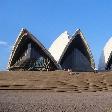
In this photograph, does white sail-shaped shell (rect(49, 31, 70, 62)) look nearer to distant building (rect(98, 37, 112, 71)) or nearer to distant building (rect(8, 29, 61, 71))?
distant building (rect(8, 29, 61, 71))

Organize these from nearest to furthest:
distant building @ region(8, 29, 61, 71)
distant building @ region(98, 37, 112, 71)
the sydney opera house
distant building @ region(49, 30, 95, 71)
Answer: distant building @ region(8, 29, 61, 71) < the sydney opera house < distant building @ region(49, 30, 95, 71) < distant building @ region(98, 37, 112, 71)

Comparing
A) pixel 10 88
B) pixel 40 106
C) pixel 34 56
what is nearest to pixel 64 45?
pixel 34 56

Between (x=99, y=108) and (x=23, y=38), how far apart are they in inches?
841

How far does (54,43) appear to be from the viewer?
33344 mm

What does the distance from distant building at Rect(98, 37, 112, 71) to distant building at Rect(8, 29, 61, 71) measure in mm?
5571

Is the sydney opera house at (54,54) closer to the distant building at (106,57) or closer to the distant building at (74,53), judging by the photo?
the distant building at (74,53)

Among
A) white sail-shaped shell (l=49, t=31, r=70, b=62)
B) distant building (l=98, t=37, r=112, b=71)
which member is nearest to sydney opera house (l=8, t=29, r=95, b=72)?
white sail-shaped shell (l=49, t=31, r=70, b=62)

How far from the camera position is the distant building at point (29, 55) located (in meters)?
28.4

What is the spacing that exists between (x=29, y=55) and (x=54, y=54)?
2737 mm

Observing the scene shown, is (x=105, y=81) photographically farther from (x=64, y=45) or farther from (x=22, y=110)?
(x=64, y=45)

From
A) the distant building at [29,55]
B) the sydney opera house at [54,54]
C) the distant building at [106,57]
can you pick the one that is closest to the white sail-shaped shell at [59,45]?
the sydney opera house at [54,54]

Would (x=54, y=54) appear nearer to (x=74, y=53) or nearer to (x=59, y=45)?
(x=59, y=45)

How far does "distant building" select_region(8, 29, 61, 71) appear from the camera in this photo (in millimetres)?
28394

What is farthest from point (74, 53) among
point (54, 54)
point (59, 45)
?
point (54, 54)
